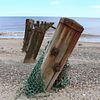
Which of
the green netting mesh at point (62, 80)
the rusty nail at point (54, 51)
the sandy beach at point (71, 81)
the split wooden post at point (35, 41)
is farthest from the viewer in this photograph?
the split wooden post at point (35, 41)

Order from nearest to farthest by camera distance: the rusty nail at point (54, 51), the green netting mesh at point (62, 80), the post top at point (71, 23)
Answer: the post top at point (71, 23) < the rusty nail at point (54, 51) < the green netting mesh at point (62, 80)

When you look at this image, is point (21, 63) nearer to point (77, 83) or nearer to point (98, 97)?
point (77, 83)

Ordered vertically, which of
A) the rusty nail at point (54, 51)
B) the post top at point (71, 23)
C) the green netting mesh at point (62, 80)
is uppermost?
the post top at point (71, 23)

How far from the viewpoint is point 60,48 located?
726 cm

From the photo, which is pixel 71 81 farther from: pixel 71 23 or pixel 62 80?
pixel 71 23

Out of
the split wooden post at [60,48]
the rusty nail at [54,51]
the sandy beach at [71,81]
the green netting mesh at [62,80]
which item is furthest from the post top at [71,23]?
the sandy beach at [71,81]

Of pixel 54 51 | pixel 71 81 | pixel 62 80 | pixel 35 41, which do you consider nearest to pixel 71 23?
pixel 54 51

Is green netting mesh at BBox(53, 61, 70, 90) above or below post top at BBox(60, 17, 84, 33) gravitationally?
below

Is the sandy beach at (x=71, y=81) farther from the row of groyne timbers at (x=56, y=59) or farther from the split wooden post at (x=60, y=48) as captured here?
Answer: the split wooden post at (x=60, y=48)

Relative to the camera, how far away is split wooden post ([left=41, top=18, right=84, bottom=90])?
7129 millimetres

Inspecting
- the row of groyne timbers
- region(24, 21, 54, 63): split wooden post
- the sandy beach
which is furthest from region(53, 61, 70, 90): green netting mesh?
region(24, 21, 54, 63): split wooden post

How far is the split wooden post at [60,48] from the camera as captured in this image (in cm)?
713

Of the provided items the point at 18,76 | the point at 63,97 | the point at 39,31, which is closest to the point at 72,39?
the point at 63,97

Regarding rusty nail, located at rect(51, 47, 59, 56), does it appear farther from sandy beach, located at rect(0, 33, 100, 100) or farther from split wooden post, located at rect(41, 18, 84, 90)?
sandy beach, located at rect(0, 33, 100, 100)
